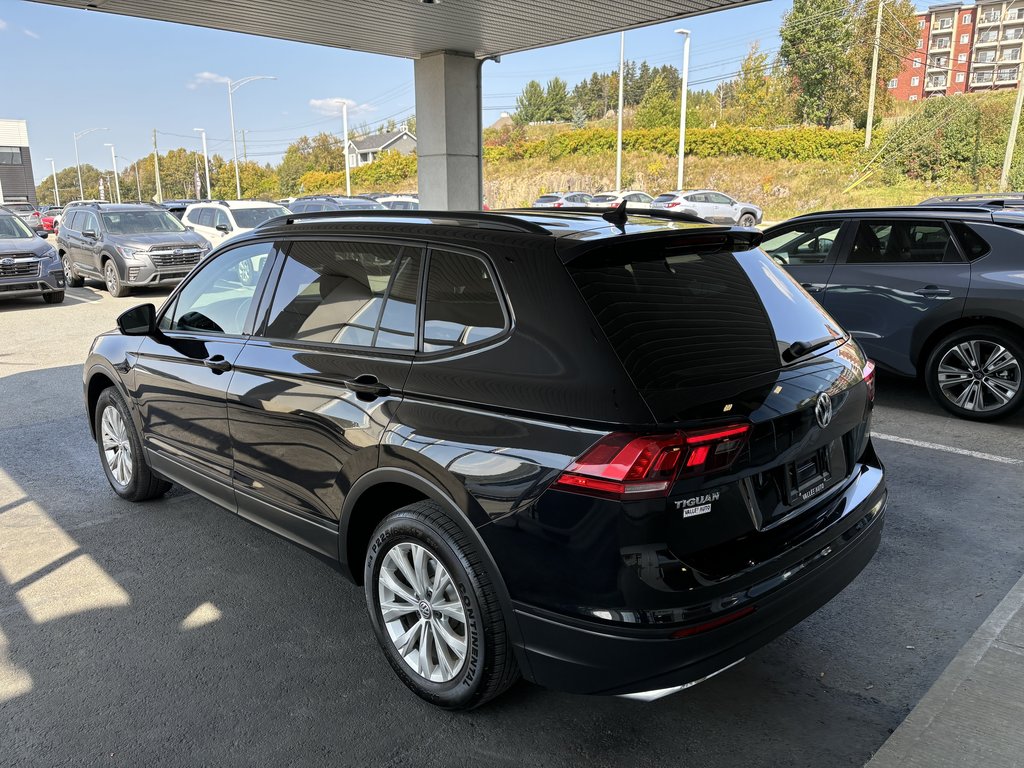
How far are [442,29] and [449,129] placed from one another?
163 cm

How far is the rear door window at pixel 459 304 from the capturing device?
8.96 feet

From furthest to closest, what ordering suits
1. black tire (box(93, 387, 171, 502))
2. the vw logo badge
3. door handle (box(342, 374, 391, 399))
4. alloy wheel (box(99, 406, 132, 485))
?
alloy wheel (box(99, 406, 132, 485)) < black tire (box(93, 387, 171, 502)) < door handle (box(342, 374, 391, 399)) < the vw logo badge

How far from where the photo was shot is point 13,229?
1484 centimetres

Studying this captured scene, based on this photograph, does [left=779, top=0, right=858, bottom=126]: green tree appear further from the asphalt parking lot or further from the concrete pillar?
the asphalt parking lot

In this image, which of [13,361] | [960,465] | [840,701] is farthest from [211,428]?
[13,361]

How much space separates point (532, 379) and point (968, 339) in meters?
5.57

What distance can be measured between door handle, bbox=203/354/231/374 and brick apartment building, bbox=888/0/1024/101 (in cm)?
10495

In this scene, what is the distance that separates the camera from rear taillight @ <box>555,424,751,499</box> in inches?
89.0

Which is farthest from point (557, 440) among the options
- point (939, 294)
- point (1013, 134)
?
point (1013, 134)

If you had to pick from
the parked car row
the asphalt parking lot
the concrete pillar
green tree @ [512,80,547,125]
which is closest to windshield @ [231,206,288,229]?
the concrete pillar

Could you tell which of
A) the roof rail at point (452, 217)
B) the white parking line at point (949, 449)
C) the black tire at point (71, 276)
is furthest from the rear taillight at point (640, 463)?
the black tire at point (71, 276)

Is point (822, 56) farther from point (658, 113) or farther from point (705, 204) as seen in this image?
point (705, 204)

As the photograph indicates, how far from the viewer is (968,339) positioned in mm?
6562

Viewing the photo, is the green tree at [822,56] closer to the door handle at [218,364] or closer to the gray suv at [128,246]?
the gray suv at [128,246]
